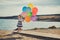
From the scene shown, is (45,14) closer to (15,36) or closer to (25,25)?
(25,25)

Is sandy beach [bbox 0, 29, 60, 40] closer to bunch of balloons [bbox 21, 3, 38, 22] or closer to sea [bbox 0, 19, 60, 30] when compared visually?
sea [bbox 0, 19, 60, 30]

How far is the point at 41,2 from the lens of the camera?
2873mm

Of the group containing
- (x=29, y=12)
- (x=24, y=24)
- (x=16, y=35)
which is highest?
(x=29, y=12)

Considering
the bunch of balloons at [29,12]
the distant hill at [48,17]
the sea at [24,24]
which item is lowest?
the sea at [24,24]

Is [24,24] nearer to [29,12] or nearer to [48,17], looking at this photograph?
[29,12]

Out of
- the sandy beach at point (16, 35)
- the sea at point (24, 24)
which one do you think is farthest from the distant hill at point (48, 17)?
the sandy beach at point (16, 35)

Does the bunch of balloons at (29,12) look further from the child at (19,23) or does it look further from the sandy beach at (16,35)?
the sandy beach at (16,35)

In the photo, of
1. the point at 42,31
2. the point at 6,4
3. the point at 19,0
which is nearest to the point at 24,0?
the point at 19,0

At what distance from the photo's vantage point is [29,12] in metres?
2.88

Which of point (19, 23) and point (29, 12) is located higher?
point (29, 12)

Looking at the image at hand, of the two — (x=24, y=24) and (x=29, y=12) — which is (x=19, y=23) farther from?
(x=29, y=12)

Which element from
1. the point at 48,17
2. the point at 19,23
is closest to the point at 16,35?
the point at 19,23

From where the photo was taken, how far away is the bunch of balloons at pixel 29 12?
285 cm

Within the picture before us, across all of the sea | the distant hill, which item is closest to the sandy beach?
the sea
